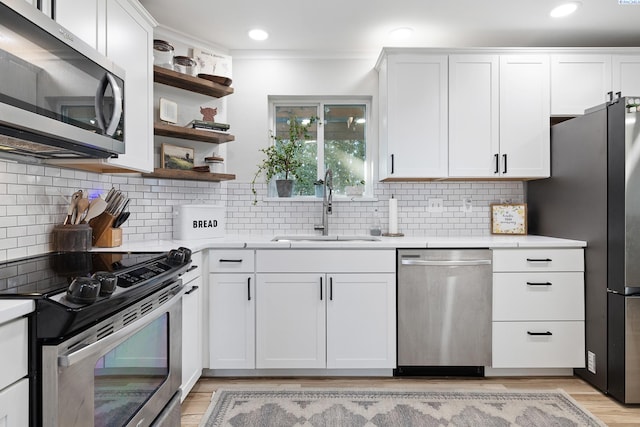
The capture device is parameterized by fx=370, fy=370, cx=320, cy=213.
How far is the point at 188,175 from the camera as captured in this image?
2.73m

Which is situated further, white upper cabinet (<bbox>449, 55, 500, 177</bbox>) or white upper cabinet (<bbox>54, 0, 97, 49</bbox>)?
white upper cabinet (<bbox>449, 55, 500, 177</bbox>)

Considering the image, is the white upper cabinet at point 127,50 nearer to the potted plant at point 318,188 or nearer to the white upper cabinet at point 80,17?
the white upper cabinet at point 80,17

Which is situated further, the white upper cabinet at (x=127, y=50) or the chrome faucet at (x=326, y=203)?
the chrome faucet at (x=326, y=203)

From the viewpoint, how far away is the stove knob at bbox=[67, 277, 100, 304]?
39.4 inches

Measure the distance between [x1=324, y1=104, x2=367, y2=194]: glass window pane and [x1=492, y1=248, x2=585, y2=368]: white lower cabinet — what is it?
1.37 m

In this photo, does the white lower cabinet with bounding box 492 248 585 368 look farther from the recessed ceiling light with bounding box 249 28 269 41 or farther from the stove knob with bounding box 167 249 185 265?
the recessed ceiling light with bounding box 249 28 269 41

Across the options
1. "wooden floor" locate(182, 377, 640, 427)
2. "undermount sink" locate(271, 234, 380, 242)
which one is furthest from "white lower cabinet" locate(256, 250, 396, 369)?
"undermount sink" locate(271, 234, 380, 242)

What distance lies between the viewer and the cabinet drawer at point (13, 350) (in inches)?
33.9

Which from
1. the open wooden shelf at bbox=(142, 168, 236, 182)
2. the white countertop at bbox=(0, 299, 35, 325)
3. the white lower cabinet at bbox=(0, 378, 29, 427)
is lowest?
the white lower cabinet at bbox=(0, 378, 29, 427)

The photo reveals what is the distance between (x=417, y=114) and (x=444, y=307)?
1.41m

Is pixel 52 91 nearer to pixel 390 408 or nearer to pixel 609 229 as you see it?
pixel 390 408

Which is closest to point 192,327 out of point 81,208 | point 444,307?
point 81,208

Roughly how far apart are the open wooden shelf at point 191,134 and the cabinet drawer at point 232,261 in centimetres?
90

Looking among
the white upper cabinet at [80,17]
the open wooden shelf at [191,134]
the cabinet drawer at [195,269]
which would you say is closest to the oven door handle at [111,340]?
the cabinet drawer at [195,269]
